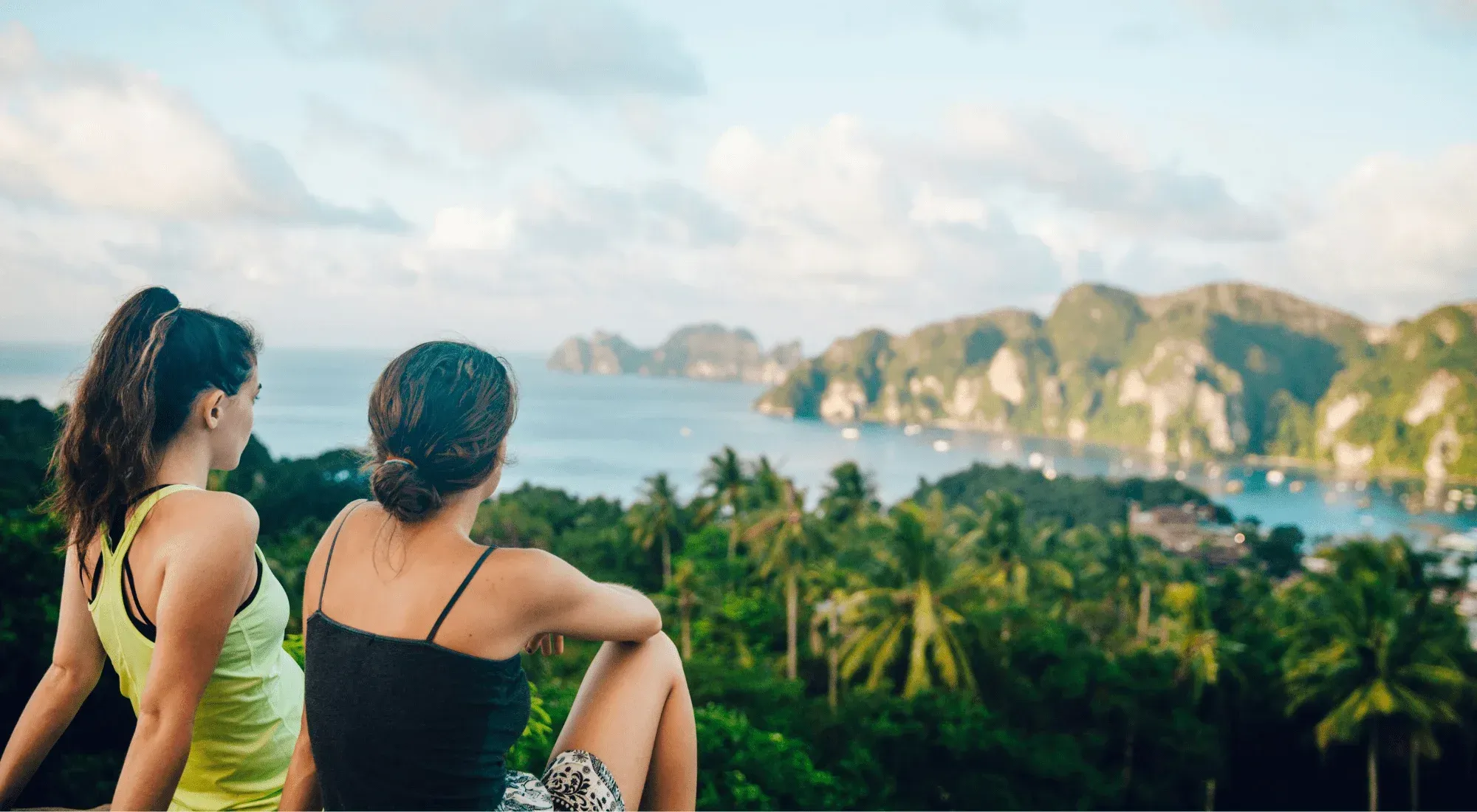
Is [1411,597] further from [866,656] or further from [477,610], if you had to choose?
[477,610]

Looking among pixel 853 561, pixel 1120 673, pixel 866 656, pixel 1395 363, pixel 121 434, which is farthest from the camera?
pixel 1395 363

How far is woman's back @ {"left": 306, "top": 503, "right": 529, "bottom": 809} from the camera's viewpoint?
4.53 feet

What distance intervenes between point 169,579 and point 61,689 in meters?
0.52

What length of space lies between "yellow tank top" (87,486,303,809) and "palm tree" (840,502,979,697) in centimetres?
1366

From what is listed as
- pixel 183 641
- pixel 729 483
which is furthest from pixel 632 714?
pixel 729 483

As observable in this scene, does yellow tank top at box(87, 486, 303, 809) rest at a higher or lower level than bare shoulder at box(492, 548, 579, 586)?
lower

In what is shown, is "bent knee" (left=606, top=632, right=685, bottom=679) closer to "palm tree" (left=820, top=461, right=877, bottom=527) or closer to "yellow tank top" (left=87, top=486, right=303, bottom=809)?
"yellow tank top" (left=87, top=486, right=303, bottom=809)

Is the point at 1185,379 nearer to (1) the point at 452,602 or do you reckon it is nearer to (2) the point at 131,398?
(1) the point at 452,602

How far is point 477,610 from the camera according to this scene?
139cm

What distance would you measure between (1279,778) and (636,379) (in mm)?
172341

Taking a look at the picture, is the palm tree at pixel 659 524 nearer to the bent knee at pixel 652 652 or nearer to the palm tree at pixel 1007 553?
the palm tree at pixel 1007 553

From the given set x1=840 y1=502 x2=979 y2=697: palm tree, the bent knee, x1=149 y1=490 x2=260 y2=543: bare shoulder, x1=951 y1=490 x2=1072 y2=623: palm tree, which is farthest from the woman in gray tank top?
x1=951 y1=490 x2=1072 y2=623: palm tree

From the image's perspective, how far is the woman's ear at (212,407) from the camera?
61.7 inches

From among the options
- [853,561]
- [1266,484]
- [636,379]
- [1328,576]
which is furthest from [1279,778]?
[636,379]
